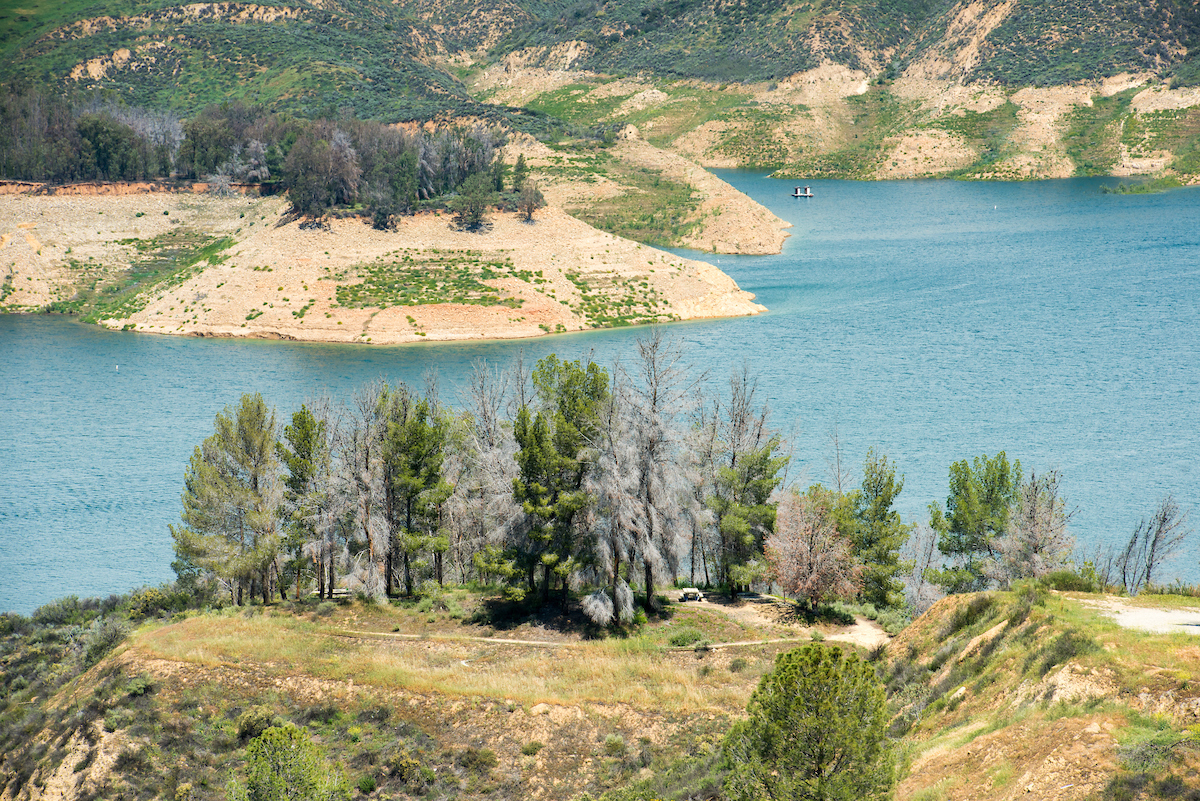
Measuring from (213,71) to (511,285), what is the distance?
4737 inches

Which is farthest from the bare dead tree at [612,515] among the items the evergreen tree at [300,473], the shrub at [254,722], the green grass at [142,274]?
the green grass at [142,274]

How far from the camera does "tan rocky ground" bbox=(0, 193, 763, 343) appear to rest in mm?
95125

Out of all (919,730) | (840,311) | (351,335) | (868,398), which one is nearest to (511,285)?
(351,335)

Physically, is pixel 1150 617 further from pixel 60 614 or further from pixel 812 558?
pixel 60 614

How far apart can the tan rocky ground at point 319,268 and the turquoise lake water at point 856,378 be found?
4070 mm

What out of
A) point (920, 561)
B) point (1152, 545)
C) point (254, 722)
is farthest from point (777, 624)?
point (254, 722)

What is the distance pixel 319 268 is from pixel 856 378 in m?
56.9

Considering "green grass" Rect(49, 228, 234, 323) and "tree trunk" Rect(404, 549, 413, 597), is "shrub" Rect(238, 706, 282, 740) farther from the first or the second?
"green grass" Rect(49, 228, 234, 323)

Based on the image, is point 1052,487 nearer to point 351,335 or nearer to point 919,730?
point 919,730

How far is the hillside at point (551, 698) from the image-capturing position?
20109mm

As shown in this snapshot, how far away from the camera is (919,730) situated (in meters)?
25.0

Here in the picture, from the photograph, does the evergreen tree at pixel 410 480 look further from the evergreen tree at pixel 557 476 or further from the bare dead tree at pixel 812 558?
the bare dead tree at pixel 812 558

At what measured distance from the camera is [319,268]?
101 m

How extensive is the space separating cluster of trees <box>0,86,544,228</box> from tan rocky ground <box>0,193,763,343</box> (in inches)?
157
